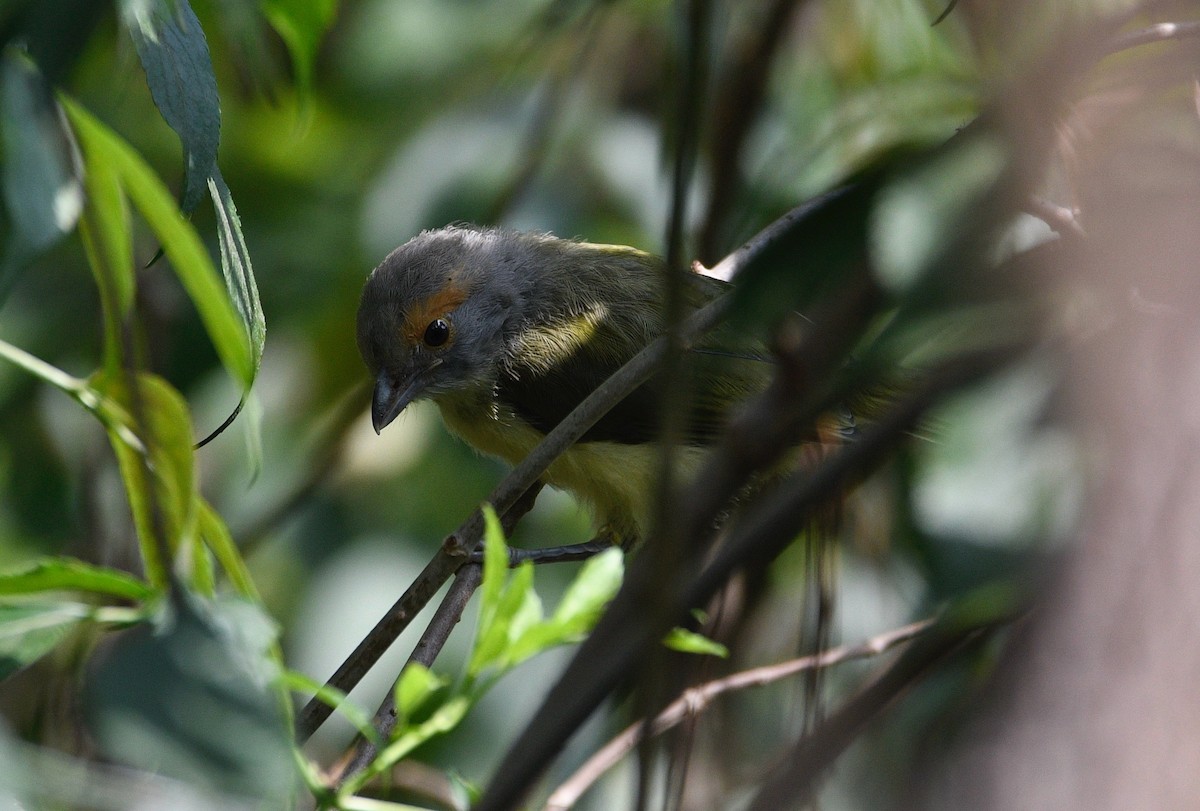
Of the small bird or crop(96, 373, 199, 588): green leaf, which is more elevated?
Result: crop(96, 373, 199, 588): green leaf

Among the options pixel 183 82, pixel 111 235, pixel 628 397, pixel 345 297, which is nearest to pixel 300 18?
pixel 183 82

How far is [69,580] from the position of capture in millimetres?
1194

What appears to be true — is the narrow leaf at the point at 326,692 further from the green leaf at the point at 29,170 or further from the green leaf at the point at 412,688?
the green leaf at the point at 29,170

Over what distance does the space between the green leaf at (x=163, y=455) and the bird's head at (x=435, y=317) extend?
86.9 inches

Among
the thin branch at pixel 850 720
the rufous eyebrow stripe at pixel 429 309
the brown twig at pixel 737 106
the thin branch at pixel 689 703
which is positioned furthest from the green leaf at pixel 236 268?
the rufous eyebrow stripe at pixel 429 309

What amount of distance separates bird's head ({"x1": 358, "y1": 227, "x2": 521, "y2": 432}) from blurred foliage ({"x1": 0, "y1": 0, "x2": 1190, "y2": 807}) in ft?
1.10

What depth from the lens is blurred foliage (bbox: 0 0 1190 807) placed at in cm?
115

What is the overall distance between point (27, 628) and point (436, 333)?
2.53 meters

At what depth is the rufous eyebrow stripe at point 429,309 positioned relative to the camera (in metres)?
3.66

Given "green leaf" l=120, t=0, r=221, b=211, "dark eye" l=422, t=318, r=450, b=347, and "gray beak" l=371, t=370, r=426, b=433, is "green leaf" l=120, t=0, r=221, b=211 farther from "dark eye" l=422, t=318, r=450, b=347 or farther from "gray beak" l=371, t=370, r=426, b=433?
"dark eye" l=422, t=318, r=450, b=347

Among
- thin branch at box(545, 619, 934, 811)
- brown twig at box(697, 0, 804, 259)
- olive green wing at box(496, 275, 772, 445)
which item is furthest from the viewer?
olive green wing at box(496, 275, 772, 445)

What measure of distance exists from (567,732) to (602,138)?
344cm

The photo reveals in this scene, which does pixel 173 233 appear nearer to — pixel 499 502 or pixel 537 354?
pixel 499 502

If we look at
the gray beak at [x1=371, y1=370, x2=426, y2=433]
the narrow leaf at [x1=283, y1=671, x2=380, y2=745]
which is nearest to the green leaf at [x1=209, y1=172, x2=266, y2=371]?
the narrow leaf at [x1=283, y1=671, x2=380, y2=745]
